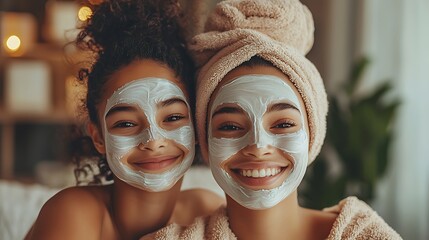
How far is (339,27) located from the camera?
3.83 meters

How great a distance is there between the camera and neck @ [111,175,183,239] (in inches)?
56.4

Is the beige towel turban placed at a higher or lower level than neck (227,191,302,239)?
higher

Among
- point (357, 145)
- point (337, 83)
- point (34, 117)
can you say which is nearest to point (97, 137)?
point (357, 145)

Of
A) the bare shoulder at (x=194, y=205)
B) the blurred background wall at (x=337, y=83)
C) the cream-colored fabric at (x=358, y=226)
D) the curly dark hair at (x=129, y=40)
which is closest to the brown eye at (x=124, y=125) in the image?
the curly dark hair at (x=129, y=40)

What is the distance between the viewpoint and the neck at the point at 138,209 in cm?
143

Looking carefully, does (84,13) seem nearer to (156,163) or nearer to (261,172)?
(156,163)

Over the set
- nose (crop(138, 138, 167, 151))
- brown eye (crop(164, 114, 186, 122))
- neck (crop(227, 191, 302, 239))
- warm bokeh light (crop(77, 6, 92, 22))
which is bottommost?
neck (crop(227, 191, 302, 239))

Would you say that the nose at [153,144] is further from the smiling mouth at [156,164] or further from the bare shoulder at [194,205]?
the bare shoulder at [194,205]

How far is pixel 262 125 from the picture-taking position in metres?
1.23

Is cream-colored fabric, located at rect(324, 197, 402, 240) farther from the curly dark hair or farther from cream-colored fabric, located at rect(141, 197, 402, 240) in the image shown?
the curly dark hair

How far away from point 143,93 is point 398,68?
2255 mm

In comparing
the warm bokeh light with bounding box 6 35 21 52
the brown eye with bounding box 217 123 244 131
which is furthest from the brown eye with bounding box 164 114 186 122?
the warm bokeh light with bounding box 6 35 21 52

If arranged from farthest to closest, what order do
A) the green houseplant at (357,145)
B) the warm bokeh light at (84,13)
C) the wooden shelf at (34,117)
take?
the wooden shelf at (34,117) → the green houseplant at (357,145) → the warm bokeh light at (84,13)

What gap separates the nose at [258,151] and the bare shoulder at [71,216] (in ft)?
1.27
